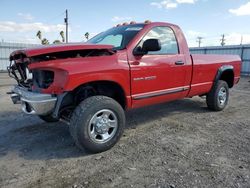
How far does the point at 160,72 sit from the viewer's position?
14.7 ft

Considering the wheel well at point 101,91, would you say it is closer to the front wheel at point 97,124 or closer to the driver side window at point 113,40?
the front wheel at point 97,124

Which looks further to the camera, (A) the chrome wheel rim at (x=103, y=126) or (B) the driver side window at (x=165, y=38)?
(B) the driver side window at (x=165, y=38)

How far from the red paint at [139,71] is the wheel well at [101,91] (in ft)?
0.39

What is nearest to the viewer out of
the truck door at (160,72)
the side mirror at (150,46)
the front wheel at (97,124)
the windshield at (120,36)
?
the front wheel at (97,124)

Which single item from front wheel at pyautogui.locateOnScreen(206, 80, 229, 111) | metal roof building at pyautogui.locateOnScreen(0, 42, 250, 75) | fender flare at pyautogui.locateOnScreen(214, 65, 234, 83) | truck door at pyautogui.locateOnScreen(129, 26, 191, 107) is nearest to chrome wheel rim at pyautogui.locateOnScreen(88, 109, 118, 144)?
truck door at pyautogui.locateOnScreen(129, 26, 191, 107)

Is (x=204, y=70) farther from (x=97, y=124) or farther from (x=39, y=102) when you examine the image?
(x=39, y=102)

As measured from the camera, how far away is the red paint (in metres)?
3.39

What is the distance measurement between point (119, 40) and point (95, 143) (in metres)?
1.95

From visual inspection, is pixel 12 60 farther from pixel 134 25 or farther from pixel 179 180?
pixel 179 180

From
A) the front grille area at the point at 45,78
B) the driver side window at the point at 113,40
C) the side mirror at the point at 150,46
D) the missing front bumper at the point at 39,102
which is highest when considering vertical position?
the driver side window at the point at 113,40

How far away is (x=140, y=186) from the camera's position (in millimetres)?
2820

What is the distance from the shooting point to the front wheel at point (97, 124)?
3.51 meters

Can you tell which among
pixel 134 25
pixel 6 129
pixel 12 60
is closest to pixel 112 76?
pixel 134 25

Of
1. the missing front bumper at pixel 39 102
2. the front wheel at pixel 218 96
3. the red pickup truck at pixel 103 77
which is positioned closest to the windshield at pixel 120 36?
the red pickup truck at pixel 103 77
